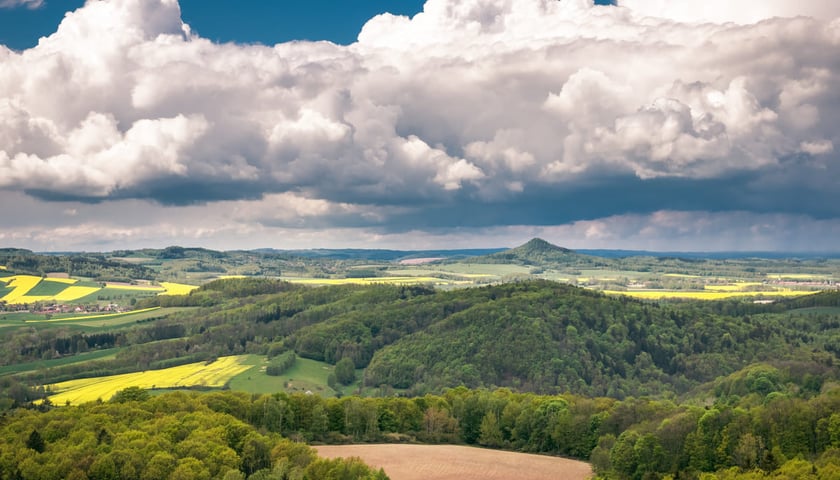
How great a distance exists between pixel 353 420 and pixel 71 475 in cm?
5612

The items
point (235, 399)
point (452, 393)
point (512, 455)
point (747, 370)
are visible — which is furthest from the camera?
point (747, 370)

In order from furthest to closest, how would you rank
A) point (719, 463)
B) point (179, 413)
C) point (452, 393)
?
point (452, 393) < point (179, 413) < point (719, 463)

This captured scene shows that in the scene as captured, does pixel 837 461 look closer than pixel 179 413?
Yes

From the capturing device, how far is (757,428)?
100625 mm

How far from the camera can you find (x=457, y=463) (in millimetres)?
109625

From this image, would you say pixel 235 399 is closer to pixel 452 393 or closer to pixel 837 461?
pixel 452 393

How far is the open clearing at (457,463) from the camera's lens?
102 metres

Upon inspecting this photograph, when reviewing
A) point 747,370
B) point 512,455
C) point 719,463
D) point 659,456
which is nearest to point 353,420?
point 512,455

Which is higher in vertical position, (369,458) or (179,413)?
(179,413)

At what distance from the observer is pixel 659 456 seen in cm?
10075

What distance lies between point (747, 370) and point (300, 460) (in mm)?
150730

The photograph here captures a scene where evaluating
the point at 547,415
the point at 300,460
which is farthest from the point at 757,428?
the point at 300,460

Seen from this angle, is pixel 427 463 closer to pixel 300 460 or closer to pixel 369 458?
pixel 369 458

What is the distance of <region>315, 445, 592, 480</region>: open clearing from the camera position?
10194cm
